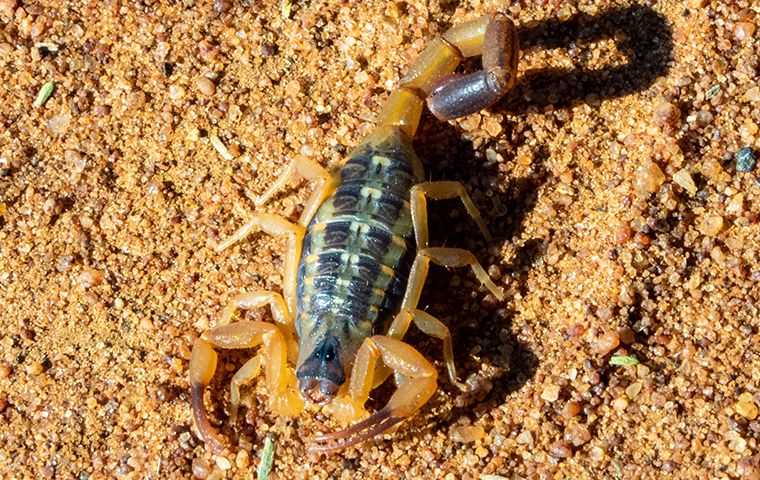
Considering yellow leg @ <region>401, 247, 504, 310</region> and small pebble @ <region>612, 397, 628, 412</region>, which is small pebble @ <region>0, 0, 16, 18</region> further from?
small pebble @ <region>612, 397, 628, 412</region>

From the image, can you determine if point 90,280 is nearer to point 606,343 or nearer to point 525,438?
point 525,438

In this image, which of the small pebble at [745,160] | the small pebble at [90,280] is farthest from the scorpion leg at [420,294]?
the small pebble at [90,280]

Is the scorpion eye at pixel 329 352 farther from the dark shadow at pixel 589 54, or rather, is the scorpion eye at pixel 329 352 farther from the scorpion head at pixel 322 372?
the dark shadow at pixel 589 54

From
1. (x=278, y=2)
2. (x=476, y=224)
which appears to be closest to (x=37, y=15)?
(x=278, y=2)

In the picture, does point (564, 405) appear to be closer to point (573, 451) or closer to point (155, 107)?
point (573, 451)

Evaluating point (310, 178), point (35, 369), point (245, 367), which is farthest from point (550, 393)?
point (35, 369)

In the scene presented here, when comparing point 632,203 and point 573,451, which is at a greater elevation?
point 632,203

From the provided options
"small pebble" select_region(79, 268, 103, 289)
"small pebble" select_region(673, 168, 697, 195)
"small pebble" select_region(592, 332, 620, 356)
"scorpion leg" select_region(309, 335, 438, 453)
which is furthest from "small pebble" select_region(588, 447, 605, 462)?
"small pebble" select_region(79, 268, 103, 289)
